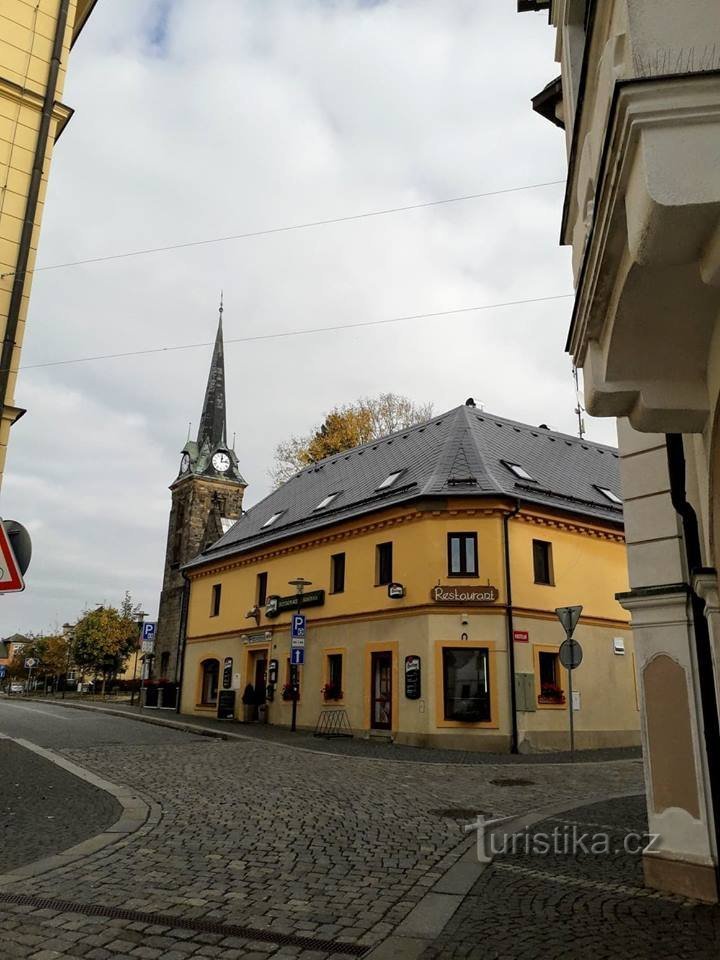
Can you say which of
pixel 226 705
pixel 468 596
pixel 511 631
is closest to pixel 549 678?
pixel 511 631

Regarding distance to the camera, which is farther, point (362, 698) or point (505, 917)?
point (362, 698)

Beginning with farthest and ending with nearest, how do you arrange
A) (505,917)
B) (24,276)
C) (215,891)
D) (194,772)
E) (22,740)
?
1. (22,740)
2. (194,772)
3. (24,276)
4. (215,891)
5. (505,917)

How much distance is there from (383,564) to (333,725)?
16.1 ft

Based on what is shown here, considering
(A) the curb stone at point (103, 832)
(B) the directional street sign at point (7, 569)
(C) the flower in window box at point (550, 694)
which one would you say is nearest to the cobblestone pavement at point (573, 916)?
(A) the curb stone at point (103, 832)

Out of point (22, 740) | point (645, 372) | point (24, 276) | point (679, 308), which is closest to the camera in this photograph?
point (679, 308)

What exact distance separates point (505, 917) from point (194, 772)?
341 inches

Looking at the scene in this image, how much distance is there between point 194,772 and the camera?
1287 centimetres

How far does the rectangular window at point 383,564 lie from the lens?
2195 centimetres

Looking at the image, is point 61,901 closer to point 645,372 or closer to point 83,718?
point 645,372

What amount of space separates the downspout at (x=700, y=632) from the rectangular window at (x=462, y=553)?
14516 mm

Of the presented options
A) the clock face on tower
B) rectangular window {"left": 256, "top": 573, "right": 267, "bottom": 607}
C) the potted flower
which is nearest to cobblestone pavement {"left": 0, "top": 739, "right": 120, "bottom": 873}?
the potted flower

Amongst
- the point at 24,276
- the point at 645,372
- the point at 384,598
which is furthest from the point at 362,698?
the point at 645,372

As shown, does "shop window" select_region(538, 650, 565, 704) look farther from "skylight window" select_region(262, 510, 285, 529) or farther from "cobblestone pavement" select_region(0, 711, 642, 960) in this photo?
"skylight window" select_region(262, 510, 285, 529)

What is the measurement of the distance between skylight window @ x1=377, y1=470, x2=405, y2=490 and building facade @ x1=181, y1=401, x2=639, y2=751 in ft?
0.50
